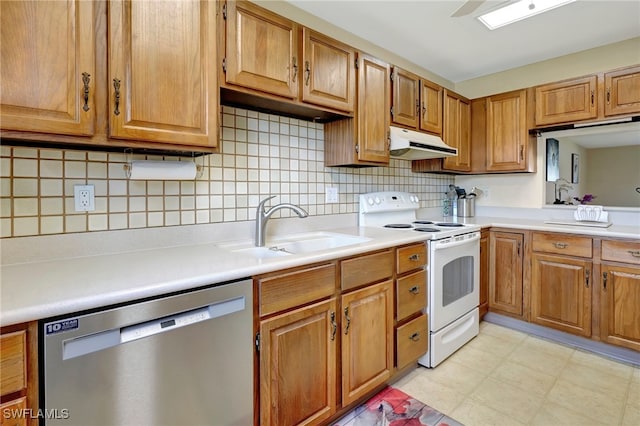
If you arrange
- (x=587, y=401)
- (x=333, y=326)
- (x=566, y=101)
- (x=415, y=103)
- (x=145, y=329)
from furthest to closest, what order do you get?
(x=566, y=101)
(x=415, y=103)
(x=587, y=401)
(x=333, y=326)
(x=145, y=329)

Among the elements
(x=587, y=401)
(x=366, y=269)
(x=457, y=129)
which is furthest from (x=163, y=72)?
(x=587, y=401)

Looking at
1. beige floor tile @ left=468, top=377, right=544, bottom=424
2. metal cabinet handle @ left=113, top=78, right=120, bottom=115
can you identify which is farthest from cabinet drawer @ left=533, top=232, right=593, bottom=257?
metal cabinet handle @ left=113, top=78, right=120, bottom=115

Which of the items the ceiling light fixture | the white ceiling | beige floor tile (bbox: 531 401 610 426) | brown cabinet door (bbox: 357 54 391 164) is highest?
the white ceiling

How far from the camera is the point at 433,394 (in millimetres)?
1912

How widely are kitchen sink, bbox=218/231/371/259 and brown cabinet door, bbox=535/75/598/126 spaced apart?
7.22 feet

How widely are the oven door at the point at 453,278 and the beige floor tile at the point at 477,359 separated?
0.27 meters

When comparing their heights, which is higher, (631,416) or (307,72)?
(307,72)

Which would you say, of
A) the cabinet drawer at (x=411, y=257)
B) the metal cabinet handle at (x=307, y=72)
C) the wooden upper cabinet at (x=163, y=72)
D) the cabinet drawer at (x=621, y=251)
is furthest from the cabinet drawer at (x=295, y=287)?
the cabinet drawer at (x=621, y=251)

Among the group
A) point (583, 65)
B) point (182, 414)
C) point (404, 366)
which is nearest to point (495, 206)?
point (583, 65)

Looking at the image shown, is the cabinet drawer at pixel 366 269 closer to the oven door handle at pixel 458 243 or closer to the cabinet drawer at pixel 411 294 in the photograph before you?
the cabinet drawer at pixel 411 294

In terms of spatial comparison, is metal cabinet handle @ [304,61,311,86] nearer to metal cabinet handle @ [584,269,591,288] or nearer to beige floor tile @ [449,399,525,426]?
beige floor tile @ [449,399,525,426]

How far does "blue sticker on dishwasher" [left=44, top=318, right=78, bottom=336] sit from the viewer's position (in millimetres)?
846

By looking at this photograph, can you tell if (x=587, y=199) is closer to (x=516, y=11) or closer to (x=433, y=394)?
(x=516, y=11)

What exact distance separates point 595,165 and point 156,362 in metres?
3.67
